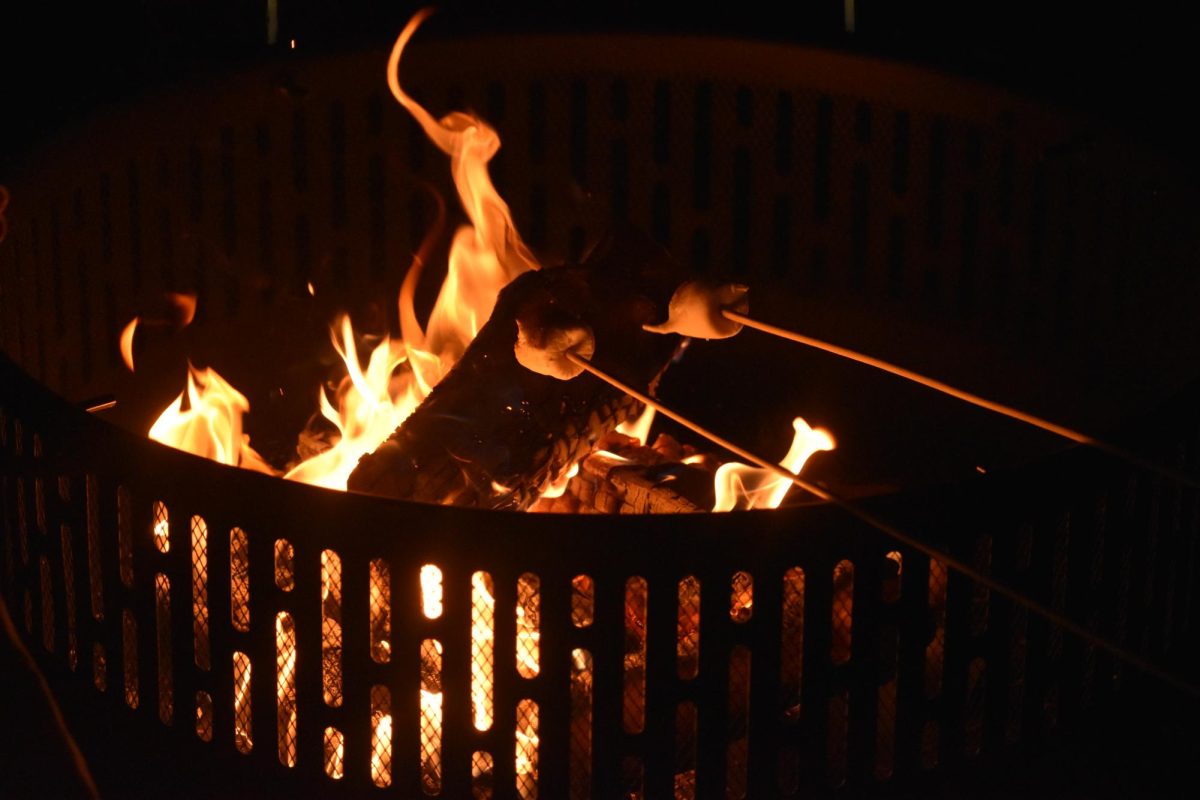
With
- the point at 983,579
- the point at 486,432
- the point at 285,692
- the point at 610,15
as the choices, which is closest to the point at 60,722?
the point at 285,692

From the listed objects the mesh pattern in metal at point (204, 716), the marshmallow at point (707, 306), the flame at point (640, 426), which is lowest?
the mesh pattern in metal at point (204, 716)

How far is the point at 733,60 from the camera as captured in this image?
7.16 feet

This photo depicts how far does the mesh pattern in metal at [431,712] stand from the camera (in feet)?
5.16

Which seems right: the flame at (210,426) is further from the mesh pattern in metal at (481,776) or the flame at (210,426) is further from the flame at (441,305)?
the mesh pattern in metal at (481,776)

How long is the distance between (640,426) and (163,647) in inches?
22.8

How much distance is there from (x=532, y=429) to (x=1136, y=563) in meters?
0.60

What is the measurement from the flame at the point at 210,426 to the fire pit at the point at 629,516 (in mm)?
113

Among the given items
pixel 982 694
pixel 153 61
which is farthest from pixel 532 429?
pixel 153 61

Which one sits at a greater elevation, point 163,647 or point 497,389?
point 497,389

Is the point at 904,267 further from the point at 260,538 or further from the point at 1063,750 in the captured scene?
the point at 260,538

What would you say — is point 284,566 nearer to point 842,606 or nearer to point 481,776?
point 481,776

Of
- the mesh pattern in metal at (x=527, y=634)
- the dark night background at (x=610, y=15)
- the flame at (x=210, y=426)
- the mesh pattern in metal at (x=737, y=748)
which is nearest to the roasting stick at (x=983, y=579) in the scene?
the mesh pattern in metal at (x=737, y=748)

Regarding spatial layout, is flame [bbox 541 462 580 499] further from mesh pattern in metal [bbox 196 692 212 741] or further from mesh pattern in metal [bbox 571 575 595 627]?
mesh pattern in metal [bbox 196 692 212 741]

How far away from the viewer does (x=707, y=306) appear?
179 centimetres
